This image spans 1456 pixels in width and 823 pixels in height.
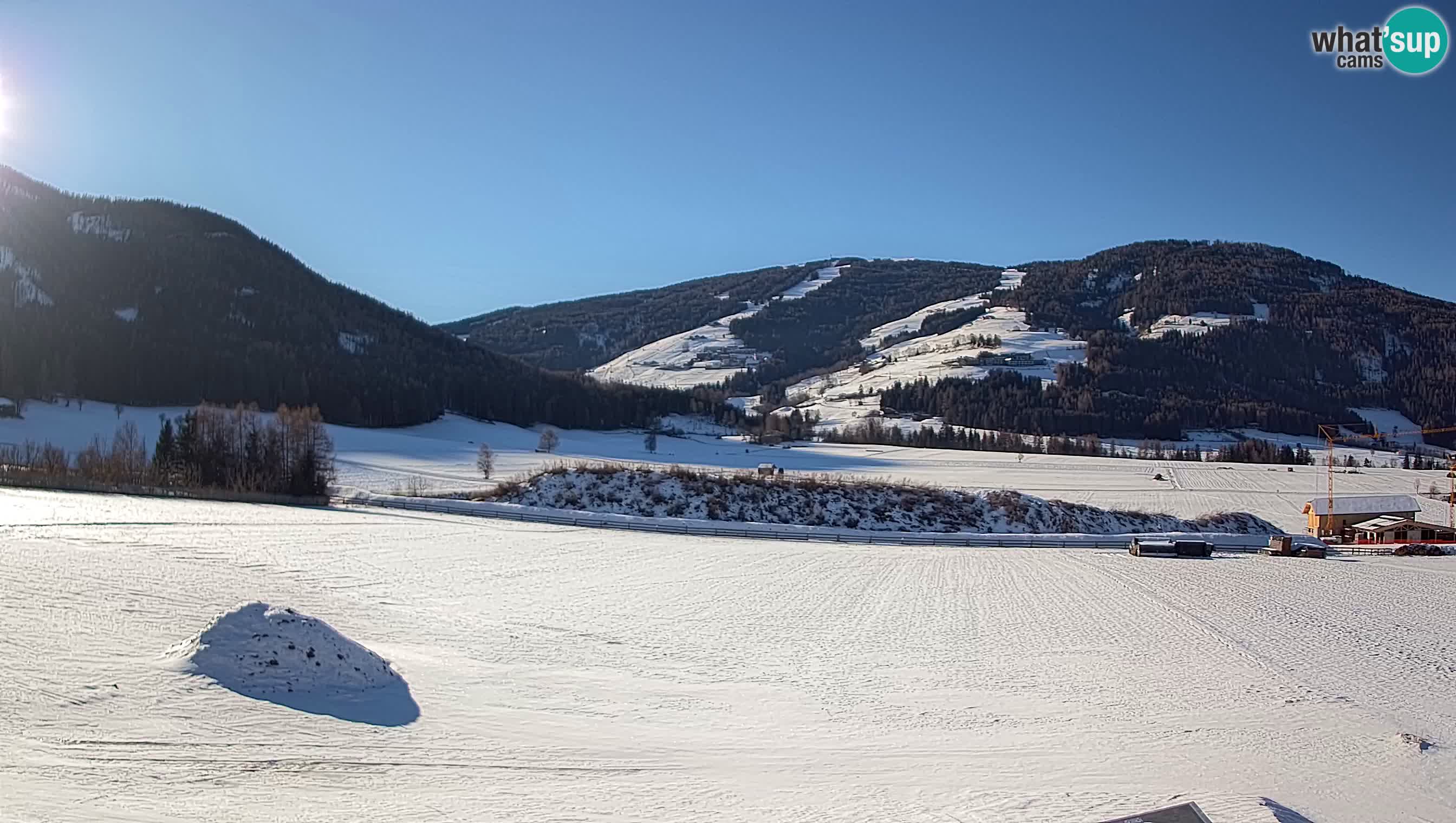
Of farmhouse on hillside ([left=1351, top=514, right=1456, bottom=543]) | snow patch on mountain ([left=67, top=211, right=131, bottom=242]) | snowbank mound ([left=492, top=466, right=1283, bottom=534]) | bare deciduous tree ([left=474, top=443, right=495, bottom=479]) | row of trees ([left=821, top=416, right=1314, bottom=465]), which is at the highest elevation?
snow patch on mountain ([left=67, top=211, right=131, bottom=242])

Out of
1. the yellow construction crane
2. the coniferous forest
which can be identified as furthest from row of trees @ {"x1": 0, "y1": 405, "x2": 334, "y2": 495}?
the yellow construction crane

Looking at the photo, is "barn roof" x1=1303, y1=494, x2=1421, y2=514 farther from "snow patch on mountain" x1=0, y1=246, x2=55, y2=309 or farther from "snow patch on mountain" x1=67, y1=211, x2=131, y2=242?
"snow patch on mountain" x1=67, y1=211, x2=131, y2=242

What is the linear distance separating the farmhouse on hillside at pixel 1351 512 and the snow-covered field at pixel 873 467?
1.71 m

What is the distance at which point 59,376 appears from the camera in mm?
95688

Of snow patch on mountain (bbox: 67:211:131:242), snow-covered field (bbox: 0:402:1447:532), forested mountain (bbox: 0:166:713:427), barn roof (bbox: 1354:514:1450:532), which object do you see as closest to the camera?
barn roof (bbox: 1354:514:1450:532)

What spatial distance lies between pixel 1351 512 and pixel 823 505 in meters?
38.2

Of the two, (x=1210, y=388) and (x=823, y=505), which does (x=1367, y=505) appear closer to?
(x=823, y=505)

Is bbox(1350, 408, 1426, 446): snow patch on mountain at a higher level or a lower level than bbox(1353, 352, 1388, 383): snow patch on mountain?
lower

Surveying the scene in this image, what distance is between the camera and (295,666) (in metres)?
11.0

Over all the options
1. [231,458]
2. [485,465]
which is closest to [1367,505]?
[485,465]

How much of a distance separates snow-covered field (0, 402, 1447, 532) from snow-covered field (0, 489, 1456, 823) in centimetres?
3792

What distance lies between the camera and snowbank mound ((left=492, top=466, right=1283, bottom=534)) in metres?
50.5

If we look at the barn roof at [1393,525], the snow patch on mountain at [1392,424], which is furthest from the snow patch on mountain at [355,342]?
the snow patch on mountain at [1392,424]

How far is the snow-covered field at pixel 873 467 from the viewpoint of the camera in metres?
65.4
